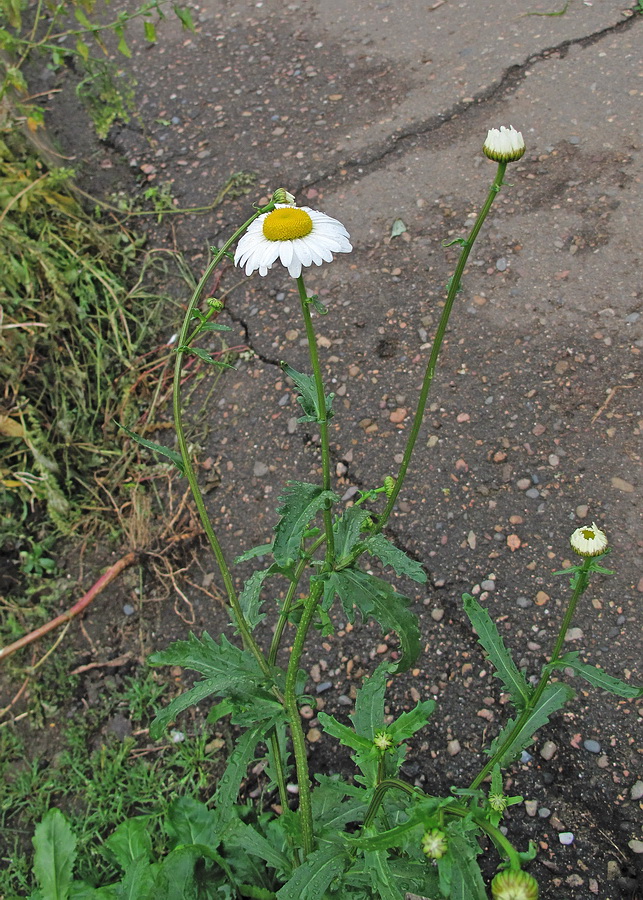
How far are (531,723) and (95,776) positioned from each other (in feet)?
4.32

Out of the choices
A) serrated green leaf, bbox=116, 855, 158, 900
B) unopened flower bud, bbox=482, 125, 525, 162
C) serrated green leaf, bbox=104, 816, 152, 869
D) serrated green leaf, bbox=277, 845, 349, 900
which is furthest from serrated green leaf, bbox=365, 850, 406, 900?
unopened flower bud, bbox=482, 125, 525, 162

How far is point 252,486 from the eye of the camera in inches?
103

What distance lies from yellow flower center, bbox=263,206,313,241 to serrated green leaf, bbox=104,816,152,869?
59.6 inches

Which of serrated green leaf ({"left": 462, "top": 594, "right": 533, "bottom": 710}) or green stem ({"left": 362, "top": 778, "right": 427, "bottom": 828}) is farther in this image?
serrated green leaf ({"left": 462, "top": 594, "right": 533, "bottom": 710})

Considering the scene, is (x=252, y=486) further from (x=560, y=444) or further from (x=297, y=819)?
(x=297, y=819)

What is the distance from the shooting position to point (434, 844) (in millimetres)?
1024

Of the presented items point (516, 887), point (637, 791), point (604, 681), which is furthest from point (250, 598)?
point (637, 791)

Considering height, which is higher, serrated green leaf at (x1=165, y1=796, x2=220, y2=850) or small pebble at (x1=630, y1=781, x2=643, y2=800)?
small pebble at (x1=630, y1=781, x2=643, y2=800)

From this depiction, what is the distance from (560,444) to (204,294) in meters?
1.56

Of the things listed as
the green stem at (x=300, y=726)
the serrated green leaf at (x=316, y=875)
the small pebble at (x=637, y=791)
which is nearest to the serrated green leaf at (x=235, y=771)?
the green stem at (x=300, y=726)

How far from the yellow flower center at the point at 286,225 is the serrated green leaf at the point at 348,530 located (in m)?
0.53

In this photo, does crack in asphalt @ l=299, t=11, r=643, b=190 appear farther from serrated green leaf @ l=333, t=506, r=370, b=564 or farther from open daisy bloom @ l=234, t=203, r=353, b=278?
serrated green leaf @ l=333, t=506, r=370, b=564

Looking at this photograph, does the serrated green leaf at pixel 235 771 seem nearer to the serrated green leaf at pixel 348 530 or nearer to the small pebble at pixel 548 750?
the serrated green leaf at pixel 348 530

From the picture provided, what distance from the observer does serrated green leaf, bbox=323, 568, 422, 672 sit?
144 cm
